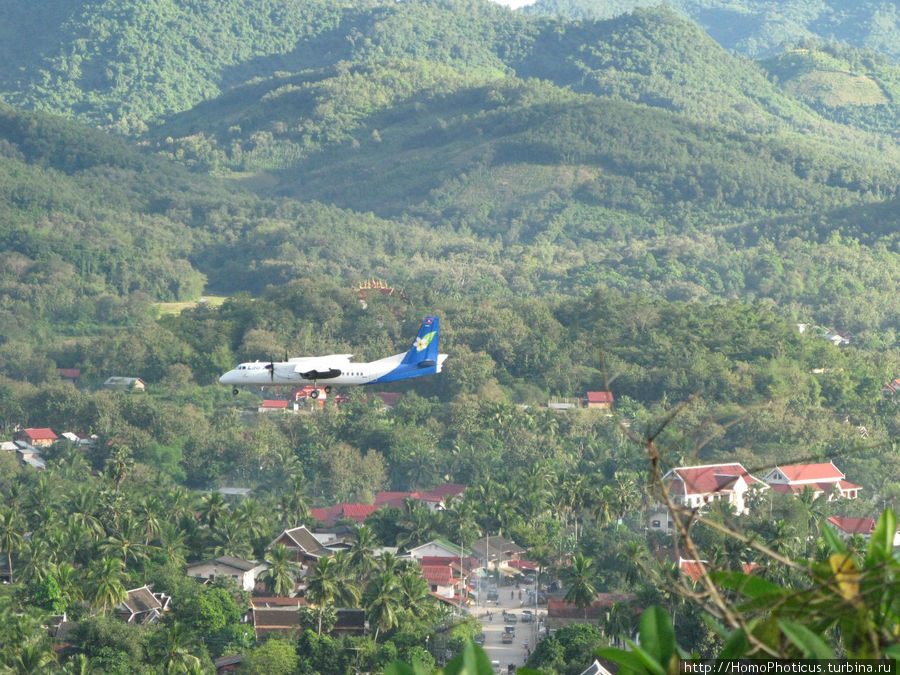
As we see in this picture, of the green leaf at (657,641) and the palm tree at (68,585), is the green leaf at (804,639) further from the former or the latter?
the palm tree at (68,585)

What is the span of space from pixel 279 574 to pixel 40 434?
164ft

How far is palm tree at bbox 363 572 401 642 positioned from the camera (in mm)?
61125

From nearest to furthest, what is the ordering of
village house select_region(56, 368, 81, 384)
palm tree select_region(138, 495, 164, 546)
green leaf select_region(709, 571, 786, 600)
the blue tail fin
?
green leaf select_region(709, 571, 786, 600), the blue tail fin, palm tree select_region(138, 495, 164, 546), village house select_region(56, 368, 81, 384)

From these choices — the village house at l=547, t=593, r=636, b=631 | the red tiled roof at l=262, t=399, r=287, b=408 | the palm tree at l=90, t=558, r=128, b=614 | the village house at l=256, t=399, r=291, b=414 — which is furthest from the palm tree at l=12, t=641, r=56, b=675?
the red tiled roof at l=262, t=399, r=287, b=408

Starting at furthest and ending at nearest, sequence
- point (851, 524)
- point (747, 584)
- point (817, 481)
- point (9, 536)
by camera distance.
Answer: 1. point (817, 481)
2. point (851, 524)
3. point (9, 536)
4. point (747, 584)

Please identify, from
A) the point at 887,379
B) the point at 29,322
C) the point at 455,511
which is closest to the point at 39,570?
the point at 455,511

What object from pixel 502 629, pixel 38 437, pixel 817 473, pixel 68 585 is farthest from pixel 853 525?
pixel 38 437

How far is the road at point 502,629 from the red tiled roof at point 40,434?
49.4 m

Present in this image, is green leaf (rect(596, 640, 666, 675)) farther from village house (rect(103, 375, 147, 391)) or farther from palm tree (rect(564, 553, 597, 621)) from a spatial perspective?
village house (rect(103, 375, 147, 391))

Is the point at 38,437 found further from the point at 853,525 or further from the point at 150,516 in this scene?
the point at 853,525

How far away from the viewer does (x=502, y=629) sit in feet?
220

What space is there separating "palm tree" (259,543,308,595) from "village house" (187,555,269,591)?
2001mm

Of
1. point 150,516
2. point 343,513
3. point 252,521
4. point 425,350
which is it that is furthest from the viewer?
point 343,513

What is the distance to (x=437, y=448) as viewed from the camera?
110812 millimetres
